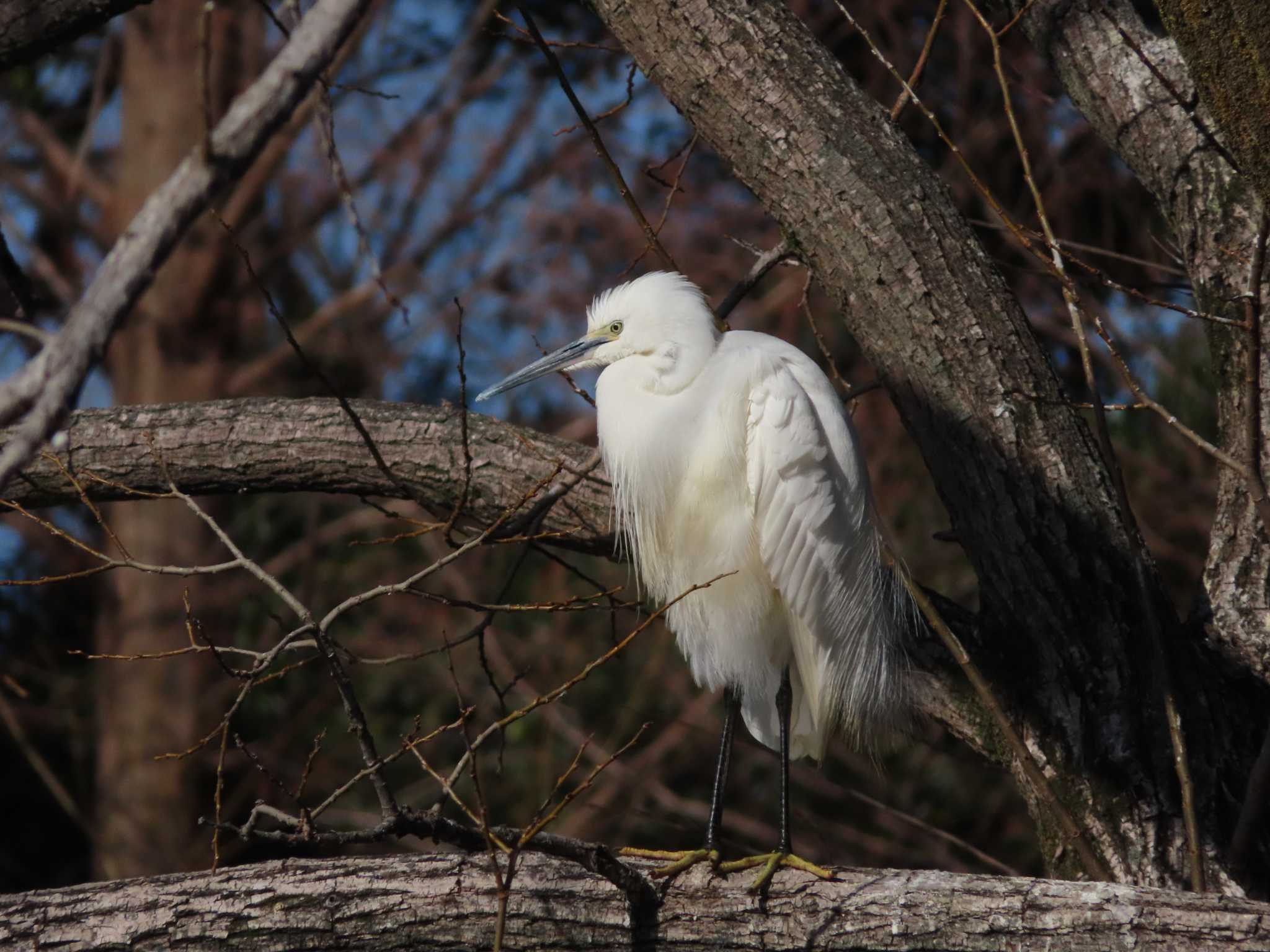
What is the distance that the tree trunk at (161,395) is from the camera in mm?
6840

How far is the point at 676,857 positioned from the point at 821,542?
710mm

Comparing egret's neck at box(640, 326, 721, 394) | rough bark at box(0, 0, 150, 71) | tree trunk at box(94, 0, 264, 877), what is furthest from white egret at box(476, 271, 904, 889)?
tree trunk at box(94, 0, 264, 877)

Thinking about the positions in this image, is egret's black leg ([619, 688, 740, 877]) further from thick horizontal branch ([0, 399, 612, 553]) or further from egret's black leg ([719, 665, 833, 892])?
thick horizontal branch ([0, 399, 612, 553])

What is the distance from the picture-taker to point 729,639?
9.11 feet

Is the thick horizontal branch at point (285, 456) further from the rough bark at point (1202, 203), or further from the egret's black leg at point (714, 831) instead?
the rough bark at point (1202, 203)

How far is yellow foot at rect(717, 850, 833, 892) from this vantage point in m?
2.02

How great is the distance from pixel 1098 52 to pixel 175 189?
2018mm

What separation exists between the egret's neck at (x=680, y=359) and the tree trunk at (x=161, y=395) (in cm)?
466

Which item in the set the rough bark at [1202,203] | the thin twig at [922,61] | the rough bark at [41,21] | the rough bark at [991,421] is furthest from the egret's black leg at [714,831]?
the rough bark at [41,21]

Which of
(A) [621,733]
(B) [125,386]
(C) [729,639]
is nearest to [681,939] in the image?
(C) [729,639]

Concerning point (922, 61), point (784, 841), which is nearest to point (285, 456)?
point (784, 841)

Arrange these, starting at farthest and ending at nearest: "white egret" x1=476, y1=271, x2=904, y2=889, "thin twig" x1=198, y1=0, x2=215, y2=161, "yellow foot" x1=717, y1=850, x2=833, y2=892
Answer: "white egret" x1=476, y1=271, x2=904, y2=889 < "yellow foot" x1=717, y1=850, x2=833, y2=892 < "thin twig" x1=198, y1=0, x2=215, y2=161

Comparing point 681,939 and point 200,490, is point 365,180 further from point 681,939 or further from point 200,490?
point 681,939

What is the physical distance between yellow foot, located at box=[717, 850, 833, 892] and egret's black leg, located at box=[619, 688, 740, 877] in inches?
1.3
